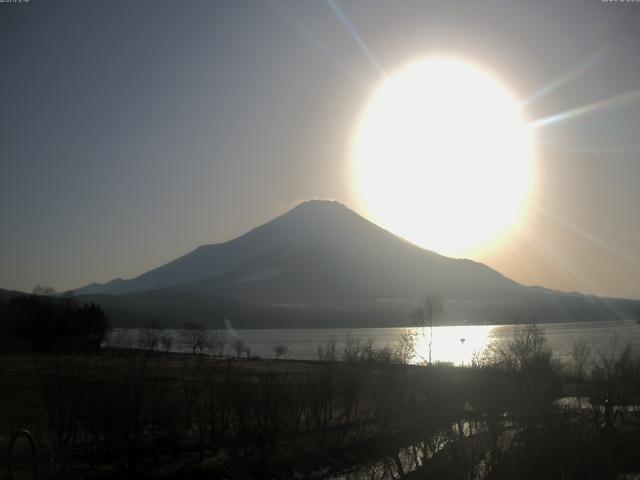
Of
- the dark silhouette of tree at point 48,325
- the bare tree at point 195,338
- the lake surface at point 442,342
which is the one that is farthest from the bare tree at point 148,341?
the bare tree at point 195,338

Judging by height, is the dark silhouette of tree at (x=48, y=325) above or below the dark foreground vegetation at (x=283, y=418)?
above

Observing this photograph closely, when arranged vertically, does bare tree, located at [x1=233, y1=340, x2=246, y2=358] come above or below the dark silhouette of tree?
below

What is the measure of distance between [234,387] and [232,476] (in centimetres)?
396

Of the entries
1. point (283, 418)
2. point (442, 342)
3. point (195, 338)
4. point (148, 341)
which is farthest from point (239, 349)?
point (283, 418)

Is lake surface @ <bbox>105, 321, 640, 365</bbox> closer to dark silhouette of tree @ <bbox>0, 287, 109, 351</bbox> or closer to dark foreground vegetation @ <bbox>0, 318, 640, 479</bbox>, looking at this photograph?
dark foreground vegetation @ <bbox>0, 318, 640, 479</bbox>

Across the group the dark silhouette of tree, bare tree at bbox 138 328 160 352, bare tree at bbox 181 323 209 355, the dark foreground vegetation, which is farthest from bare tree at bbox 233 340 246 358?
the dark foreground vegetation

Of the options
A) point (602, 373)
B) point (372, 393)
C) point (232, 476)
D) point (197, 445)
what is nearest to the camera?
point (232, 476)

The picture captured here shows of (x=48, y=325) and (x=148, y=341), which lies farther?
(x=148, y=341)

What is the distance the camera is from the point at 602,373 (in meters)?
25.2

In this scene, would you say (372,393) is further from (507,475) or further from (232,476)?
(507,475)

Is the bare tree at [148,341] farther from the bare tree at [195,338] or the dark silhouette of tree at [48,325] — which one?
the bare tree at [195,338]

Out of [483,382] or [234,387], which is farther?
[483,382]

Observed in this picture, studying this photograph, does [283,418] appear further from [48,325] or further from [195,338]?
[195,338]

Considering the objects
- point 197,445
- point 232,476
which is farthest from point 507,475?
point 197,445
